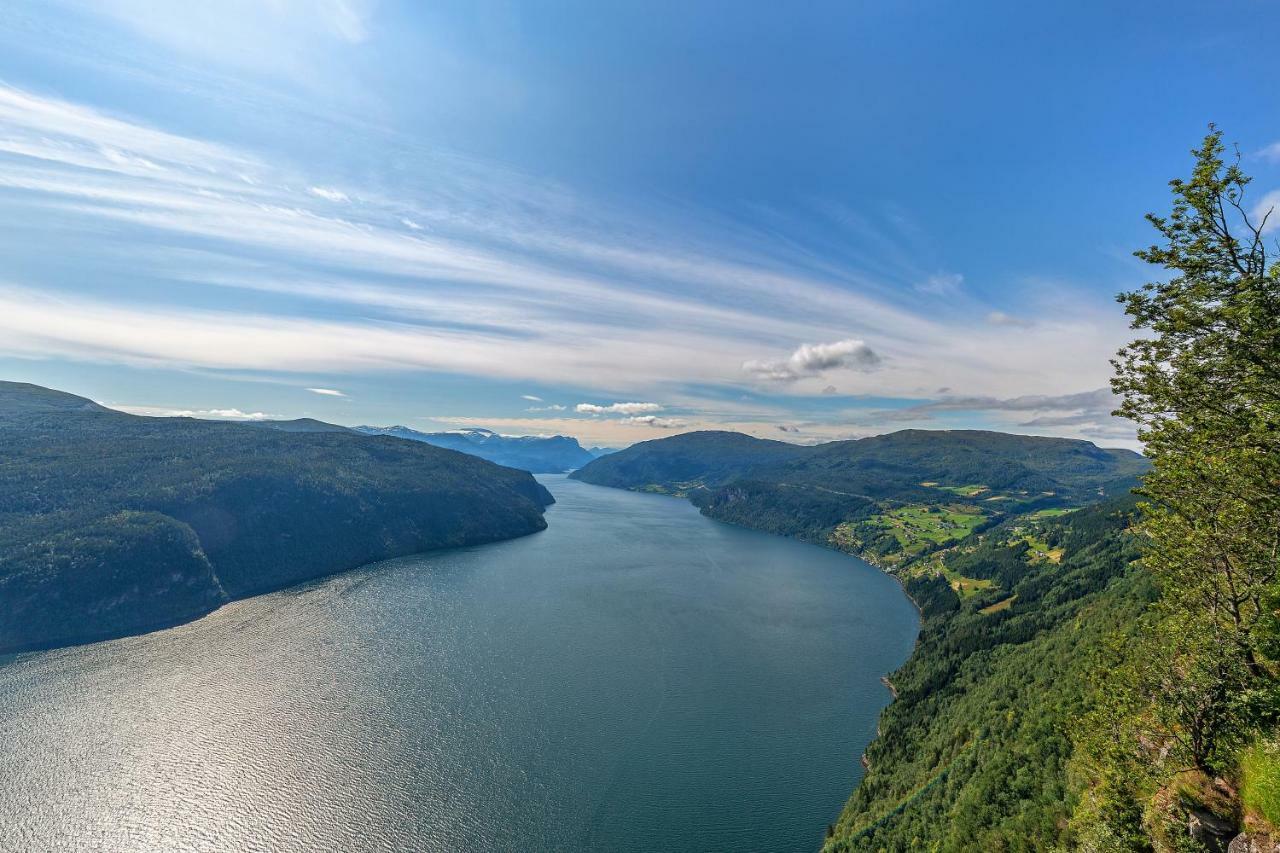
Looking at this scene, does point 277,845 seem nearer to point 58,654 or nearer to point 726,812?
point 726,812

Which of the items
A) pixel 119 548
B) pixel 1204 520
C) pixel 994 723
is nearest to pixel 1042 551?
pixel 994 723

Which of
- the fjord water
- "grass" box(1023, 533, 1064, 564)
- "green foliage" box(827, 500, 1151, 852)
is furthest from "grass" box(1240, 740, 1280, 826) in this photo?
"grass" box(1023, 533, 1064, 564)

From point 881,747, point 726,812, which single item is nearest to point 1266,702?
point 726,812

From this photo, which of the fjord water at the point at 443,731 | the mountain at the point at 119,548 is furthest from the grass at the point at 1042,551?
the mountain at the point at 119,548

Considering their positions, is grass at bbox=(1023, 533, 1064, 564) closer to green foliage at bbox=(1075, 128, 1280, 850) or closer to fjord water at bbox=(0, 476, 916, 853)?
fjord water at bbox=(0, 476, 916, 853)

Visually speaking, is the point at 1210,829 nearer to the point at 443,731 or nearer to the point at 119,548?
the point at 443,731

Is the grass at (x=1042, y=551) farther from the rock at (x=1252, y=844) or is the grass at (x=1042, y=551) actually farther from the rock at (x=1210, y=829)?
the rock at (x=1252, y=844)
